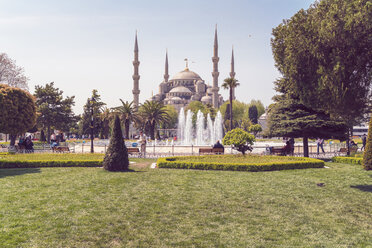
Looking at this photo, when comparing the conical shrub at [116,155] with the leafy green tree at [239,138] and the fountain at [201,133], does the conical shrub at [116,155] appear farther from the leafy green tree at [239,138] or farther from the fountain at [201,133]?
the fountain at [201,133]

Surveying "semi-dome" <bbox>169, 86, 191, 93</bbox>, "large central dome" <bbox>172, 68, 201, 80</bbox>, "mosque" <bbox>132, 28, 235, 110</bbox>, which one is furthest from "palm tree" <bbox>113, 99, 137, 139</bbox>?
"large central dome" <bbox>172, 68, 201, 80</bbox>

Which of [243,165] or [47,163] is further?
[47,163]

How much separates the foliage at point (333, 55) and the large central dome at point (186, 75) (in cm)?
10598

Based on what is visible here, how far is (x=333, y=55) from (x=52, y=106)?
125 feet

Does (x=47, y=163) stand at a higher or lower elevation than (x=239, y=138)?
lower

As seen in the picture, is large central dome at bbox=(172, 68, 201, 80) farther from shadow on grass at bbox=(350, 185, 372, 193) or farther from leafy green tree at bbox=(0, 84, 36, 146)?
shadow on grass at bbox=(350, 185, 372, 193)

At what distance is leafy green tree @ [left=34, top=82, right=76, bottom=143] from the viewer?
136ft

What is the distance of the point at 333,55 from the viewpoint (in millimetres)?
12469

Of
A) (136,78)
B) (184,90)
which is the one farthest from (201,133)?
(184,90)

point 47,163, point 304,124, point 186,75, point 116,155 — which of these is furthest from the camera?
point 186,75

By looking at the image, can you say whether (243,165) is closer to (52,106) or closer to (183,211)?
(183,211)

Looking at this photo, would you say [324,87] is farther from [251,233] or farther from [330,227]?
[251,233]

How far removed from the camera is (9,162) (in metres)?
16.8

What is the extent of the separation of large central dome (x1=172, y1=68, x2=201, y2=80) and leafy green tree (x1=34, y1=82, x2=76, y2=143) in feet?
257
